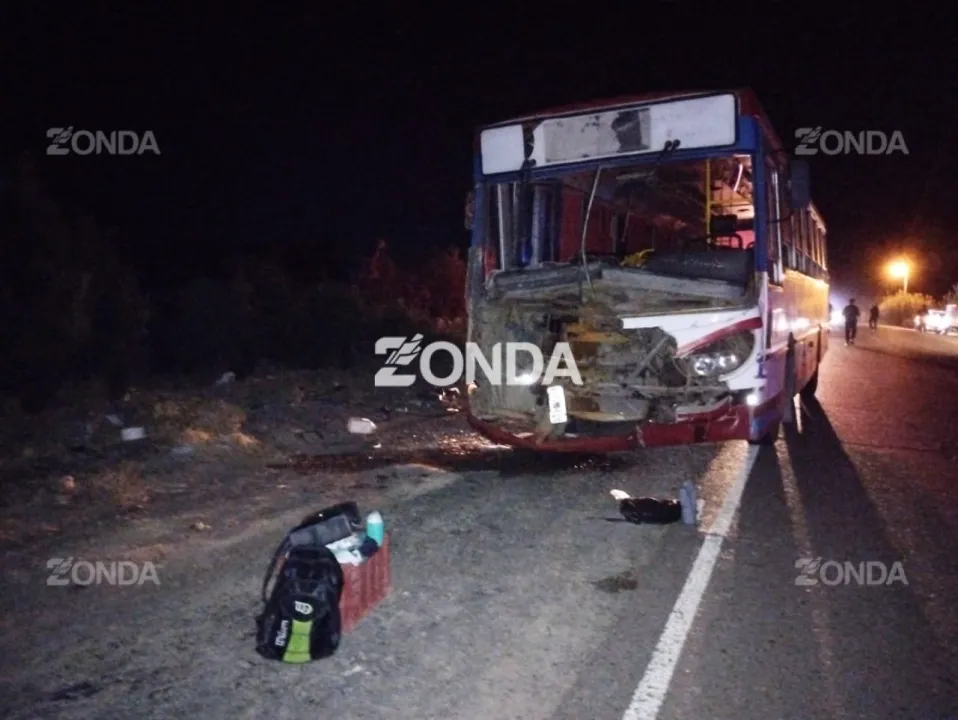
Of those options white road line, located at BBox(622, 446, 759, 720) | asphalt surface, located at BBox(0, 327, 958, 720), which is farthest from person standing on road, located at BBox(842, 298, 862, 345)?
white road line, located at BBox(622, 446, 759, 720)

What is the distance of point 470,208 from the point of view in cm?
845

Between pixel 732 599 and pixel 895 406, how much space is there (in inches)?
377

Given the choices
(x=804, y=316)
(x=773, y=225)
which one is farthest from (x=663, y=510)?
(x=804, y=316)

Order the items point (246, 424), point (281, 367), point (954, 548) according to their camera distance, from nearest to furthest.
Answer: point (954, 548) → point (246, 424) → point (281, 367)

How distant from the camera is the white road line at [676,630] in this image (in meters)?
3.59

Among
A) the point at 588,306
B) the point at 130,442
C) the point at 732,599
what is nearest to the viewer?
the point at 732,599

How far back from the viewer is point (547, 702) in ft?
11.8

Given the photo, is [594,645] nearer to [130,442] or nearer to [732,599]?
[732,599]

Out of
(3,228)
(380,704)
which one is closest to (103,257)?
(3,228)

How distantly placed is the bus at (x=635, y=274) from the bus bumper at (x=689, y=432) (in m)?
0.01
